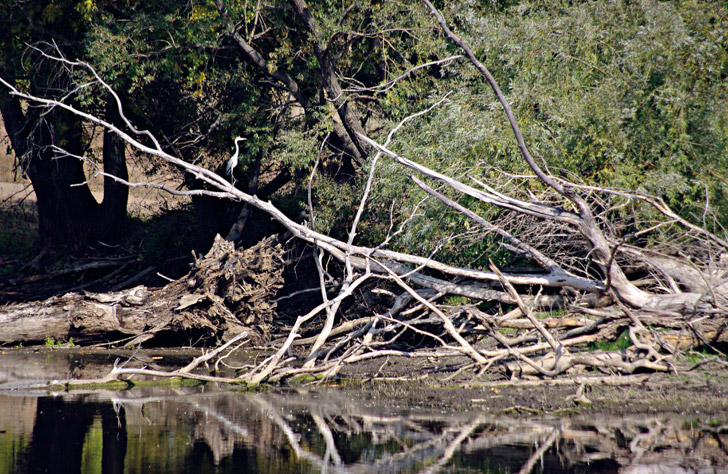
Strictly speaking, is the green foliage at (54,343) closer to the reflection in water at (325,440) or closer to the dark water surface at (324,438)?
the dark water surface at (324,438)

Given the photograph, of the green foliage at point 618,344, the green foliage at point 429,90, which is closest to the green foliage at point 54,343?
the green foliage at point 429,90

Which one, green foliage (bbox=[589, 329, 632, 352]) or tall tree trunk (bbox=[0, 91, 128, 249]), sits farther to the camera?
tall tree trunk (bbox=[0, 91, 128, 249])

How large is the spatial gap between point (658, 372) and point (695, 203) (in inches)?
95.1

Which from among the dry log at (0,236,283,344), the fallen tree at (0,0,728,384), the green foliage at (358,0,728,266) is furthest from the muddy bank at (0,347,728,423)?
the green foliage at (358,0,728,266)

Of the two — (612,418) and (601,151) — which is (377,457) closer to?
(612,418)

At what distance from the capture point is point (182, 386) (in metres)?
8.45

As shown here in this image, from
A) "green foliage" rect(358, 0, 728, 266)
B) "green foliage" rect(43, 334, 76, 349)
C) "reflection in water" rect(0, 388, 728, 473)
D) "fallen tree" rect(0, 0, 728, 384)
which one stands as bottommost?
"reflection in water" rect(0, 388, 728, 473)

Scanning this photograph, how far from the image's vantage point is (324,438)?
19.2 ft

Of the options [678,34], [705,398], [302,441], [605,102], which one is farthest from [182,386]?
[678,34]

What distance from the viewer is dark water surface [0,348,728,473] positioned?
502cm

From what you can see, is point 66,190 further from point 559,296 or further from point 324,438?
point 324,438

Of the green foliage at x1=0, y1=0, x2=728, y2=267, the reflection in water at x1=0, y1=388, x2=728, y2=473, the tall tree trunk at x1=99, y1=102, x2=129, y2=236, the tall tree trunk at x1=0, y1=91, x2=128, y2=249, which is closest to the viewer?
the reflection in water at x1=0, y1=388, x2=728, y2=473

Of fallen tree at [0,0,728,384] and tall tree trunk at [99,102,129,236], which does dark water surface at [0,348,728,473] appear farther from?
tall tree trunk at [99,102,129,236]

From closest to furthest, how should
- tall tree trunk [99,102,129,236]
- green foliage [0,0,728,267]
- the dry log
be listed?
green foliage [0,0,728,267] → the dry log → tall tree trunk [99,102,129,236]
